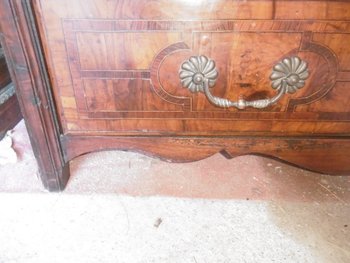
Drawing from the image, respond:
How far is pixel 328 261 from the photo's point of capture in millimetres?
616

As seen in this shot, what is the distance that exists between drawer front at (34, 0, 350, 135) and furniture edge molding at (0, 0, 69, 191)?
0.06 ft

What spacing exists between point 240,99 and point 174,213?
31 cm

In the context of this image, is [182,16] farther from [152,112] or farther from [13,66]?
[13,66]

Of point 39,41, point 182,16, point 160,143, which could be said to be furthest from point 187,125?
point 39,41

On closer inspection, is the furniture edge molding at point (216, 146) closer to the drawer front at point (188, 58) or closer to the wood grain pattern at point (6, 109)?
the drawer front at point (188, 58)

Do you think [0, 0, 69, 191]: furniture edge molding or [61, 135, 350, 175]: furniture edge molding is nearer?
[0, 0, 69, 191]: furniture edge molding

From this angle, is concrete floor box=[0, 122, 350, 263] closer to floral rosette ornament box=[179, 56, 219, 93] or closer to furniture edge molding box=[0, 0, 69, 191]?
furniture edge molding box=[0, 0, 69, 191]

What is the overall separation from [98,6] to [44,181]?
448 millimetres

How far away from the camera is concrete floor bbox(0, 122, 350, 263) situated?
2.07ft

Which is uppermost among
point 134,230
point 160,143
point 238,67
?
point 238,67

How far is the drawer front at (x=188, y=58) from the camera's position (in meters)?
0.54

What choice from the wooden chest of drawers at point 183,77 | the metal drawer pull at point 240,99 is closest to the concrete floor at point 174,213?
the wooden chest of drawers at point 183,77

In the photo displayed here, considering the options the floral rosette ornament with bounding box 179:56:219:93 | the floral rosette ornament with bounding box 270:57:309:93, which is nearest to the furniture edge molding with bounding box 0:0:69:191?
the floral rosette ornament with bounding box 179:56:219:93

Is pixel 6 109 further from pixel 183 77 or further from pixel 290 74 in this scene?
pixel 290 74
